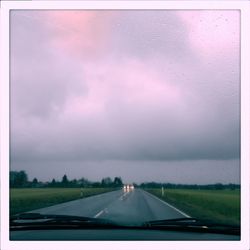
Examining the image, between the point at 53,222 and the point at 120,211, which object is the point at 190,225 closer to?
the point at 53,222

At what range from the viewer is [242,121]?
207 cm

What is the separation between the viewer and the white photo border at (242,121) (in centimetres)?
204

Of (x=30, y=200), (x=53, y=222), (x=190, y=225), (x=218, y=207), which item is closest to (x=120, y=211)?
(x=218, y=207)

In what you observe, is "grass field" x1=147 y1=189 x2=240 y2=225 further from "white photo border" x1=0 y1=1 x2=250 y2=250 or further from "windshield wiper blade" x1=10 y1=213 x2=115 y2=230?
"windshield wiper blade" x1=10 y1=213 x2=115 y2=230

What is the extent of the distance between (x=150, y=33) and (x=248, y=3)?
0.68 m

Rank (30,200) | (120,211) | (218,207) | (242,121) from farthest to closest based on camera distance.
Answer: (30,200), (218,207), (120,211), (242,121)

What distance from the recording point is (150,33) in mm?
2521

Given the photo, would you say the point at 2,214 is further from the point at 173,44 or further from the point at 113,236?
the point at 173,44

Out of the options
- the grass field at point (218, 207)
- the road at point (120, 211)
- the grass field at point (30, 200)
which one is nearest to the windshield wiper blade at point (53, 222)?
the grass field at point (30, 200)

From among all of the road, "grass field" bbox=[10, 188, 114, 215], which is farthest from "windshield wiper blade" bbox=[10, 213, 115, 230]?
the road

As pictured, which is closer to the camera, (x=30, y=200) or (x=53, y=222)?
(x=53, y=222)
